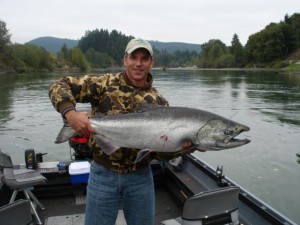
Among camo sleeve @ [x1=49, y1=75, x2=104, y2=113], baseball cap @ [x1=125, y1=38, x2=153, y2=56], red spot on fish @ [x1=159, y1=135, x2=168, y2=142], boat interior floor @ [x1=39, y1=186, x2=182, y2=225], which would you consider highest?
baseball cap @ [x1=125, y1=38, x2=153, y2=56]

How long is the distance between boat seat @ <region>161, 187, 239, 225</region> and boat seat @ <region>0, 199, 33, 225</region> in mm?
1582

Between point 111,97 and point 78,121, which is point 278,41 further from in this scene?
point 78,121

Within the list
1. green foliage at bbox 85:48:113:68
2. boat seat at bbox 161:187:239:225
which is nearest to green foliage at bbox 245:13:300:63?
green foliage at bbox 85:48:113:68

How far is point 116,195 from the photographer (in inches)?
135

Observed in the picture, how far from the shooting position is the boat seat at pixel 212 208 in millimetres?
3730

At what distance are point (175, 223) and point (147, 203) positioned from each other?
117 centimetres

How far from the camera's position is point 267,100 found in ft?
103

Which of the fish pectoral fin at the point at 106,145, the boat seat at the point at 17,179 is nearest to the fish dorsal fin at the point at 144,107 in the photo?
the fish pectoral fin at the point at 106,145

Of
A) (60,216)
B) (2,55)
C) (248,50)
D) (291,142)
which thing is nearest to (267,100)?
(291,142)

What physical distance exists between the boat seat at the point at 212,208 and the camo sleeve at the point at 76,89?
A: 142cm

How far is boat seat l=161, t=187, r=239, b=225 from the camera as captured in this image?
3730 mm

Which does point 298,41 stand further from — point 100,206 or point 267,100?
point 100,206

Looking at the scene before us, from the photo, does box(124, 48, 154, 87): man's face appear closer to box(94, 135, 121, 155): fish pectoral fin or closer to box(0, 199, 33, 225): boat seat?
box(94, 135, 121, 155): fish pectoral fin

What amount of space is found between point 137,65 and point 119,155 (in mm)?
857
